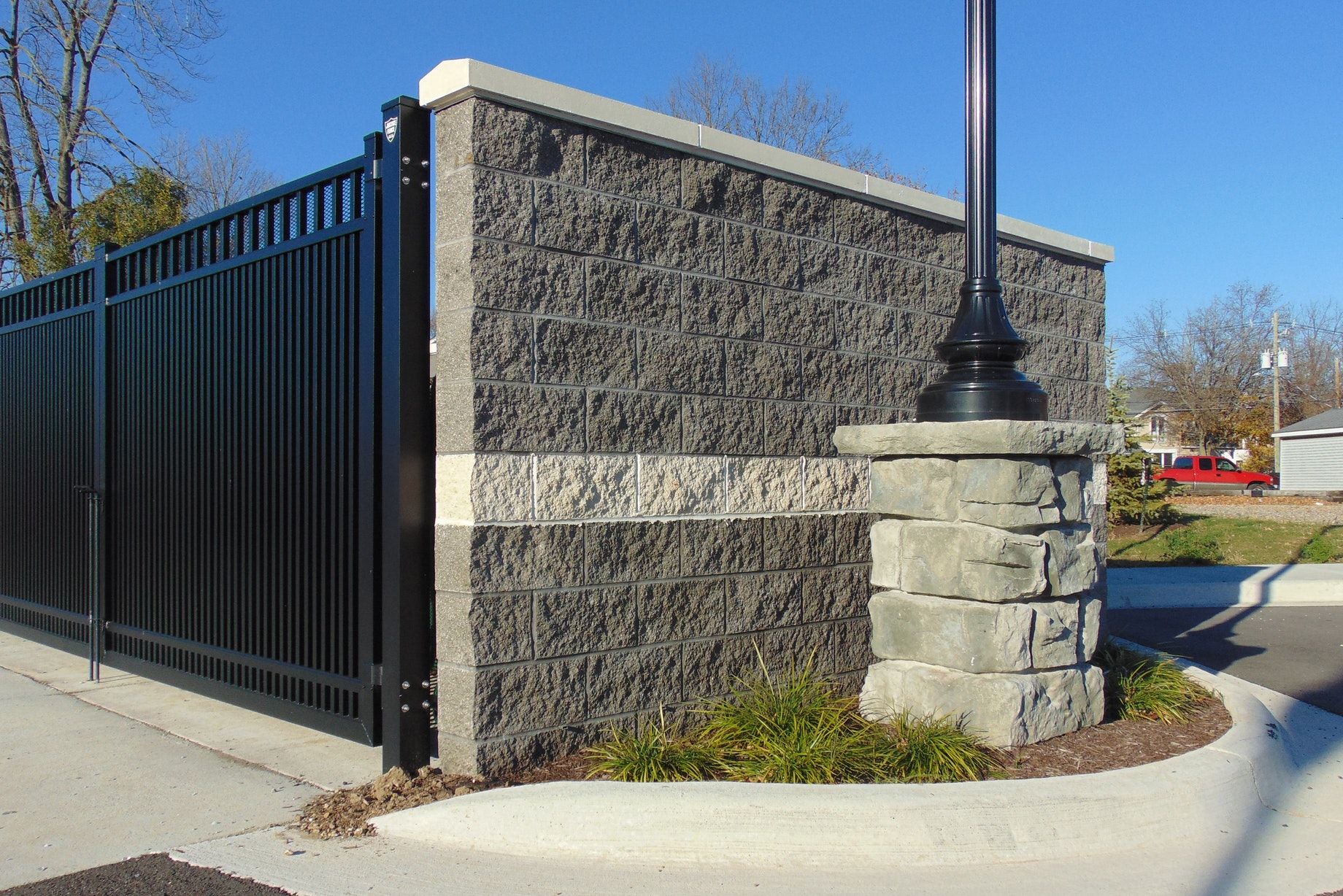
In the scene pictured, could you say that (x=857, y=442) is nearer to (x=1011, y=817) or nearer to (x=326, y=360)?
(x=1011, y=817)

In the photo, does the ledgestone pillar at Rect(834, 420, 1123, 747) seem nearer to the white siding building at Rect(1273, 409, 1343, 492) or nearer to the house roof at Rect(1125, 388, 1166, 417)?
the white siding building at Rect(1273, 409, 1343, 492)

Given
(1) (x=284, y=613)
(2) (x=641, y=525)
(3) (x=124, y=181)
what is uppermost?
(3) (x=124, y=181)

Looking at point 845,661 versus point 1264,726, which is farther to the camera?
point 845,661

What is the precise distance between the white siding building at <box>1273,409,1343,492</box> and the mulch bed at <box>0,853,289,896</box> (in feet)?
154

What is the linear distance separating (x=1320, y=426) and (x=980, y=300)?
45822 millimetres

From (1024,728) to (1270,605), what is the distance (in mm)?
8539

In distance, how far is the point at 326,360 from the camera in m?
4.86

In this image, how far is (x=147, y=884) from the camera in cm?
342

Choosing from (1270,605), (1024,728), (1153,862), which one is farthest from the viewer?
(1270,605)

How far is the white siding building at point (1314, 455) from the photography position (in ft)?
139

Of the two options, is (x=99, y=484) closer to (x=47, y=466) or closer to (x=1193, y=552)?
(x=47, y=466)

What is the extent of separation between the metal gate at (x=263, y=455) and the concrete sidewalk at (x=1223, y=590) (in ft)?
29.9

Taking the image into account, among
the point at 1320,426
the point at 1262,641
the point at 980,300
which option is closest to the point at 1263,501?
the point at 1320,426

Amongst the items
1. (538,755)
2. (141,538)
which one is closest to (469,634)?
(538,755)
